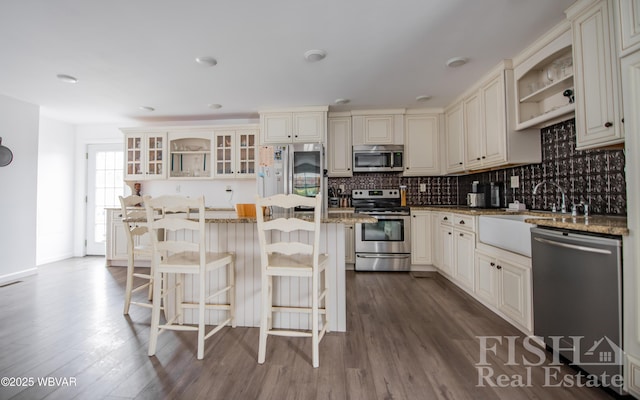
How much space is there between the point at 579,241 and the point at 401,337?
4.14ft

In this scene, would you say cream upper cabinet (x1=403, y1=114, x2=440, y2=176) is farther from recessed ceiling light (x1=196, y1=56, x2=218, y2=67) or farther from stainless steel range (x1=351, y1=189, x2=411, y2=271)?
recessed ceiling light (x1=196, y1=56, x2=218, y2=67)

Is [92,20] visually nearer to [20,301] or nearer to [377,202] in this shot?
[20,301]

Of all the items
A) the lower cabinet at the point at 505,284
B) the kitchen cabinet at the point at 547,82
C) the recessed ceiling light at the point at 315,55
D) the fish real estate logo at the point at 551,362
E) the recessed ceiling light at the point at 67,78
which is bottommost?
the fish real estate logo at the point at 551,362

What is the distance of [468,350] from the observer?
1822 mm

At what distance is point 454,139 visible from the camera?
3840 mm

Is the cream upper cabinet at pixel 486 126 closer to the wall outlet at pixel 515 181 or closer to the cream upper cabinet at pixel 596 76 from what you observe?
the wall outlet at pixel 515 181

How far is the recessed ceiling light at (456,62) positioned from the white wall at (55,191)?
6.18 metres

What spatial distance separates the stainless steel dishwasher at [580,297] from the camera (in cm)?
134

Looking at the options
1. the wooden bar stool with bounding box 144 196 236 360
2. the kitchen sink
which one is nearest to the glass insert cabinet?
the wooden bar stool with bounding box 144 196 236 360

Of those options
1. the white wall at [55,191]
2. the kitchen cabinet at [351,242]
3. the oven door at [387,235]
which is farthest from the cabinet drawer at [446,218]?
the white wall at [55,191]

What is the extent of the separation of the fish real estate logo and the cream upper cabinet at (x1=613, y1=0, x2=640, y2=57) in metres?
1.49

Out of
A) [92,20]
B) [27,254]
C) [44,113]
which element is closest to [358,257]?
[92,20]

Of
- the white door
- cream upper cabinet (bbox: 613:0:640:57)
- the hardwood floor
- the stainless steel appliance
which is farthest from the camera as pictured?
the white door

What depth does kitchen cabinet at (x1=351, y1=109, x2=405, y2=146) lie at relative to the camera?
13.6ft
